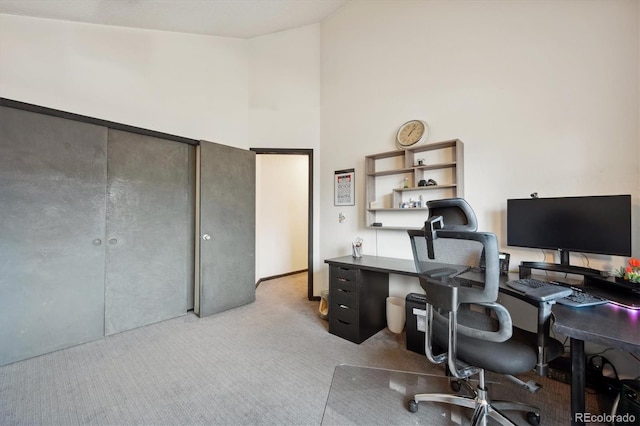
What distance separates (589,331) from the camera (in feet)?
3.60

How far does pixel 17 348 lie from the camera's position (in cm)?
213

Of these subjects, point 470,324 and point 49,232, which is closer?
point 470,324

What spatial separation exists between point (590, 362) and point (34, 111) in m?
4.86

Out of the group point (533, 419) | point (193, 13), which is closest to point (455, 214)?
point (533, 419)

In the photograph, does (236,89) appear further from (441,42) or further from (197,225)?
(441,42)

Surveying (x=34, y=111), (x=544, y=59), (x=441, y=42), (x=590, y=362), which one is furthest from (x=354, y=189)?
(x=34, y=111)

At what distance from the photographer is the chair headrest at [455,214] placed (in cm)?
134

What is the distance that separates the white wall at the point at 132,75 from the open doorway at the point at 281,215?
130cm

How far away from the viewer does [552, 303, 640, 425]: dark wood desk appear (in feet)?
3.44

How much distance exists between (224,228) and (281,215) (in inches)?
75.1

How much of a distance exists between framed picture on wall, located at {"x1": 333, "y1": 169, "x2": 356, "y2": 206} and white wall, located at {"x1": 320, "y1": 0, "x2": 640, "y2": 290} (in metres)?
0.09

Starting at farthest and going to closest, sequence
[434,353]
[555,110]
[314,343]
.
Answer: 1. [314,343]
2. [555,110]
3. [434,353]

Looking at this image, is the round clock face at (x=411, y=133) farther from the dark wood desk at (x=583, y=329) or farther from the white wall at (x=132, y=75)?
the white wall at (x=132, y=75)

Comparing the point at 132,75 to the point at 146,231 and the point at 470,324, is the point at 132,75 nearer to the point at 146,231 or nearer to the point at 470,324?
the point at 146,231
